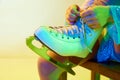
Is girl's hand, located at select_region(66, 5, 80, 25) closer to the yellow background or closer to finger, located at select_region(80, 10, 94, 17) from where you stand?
finger, located at select_region(80, 10, 94, 17)

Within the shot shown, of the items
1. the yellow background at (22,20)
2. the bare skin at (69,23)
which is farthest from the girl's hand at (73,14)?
the yellow background at (22,20)

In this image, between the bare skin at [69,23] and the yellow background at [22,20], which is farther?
the yellow background at [22,20]

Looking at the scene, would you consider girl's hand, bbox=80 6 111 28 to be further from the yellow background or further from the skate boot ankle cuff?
the yellow background

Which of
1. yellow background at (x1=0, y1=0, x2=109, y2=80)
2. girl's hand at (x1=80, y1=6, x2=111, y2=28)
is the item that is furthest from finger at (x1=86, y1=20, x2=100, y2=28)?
yellow background at (x1=0, y1=0, x2=109, y2=80)

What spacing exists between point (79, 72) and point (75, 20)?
74cm

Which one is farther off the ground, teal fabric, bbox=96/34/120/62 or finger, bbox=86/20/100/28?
finger, bbox=86/20/100/28

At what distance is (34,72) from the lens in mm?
1179

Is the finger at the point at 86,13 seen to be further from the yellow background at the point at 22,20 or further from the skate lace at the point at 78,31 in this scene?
the yellow background at the point at 22,20

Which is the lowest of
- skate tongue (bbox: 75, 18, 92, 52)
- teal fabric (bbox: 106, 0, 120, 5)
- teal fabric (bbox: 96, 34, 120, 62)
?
teal fabric (bbox: 96, 34, 120, 62)

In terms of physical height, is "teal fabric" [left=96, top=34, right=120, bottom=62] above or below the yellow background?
above

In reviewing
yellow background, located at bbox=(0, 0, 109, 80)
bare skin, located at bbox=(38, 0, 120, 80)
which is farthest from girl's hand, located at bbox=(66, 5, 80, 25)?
yellow background, located at bbox=(0, 0, 109, 80)

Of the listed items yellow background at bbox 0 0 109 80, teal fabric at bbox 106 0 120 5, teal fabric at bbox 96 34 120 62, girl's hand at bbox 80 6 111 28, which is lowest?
yellow background at bbox 0 0 109 80

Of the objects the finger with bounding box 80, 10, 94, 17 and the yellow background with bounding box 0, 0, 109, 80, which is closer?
the finger with bounding box 80, 10, 94, 17

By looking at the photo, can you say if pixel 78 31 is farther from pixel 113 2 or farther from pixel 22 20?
pixel 22 20
